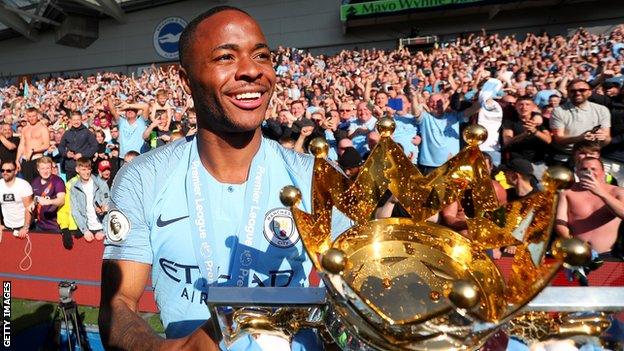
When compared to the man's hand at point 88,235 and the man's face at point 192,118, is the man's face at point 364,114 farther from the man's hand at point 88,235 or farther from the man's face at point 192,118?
the man's hand at point 88,235

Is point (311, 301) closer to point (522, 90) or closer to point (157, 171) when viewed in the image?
point (157, 171)

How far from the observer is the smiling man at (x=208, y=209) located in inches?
48.3

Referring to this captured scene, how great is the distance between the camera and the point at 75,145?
26.3 ft

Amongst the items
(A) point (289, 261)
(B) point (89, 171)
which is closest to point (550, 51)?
(B) point (89, 171)

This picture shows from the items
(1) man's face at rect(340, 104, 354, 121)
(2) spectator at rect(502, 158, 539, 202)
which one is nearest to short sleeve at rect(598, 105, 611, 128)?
(2) spectator at rect(502, 158, 539, 202)

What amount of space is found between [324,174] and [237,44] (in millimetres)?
492

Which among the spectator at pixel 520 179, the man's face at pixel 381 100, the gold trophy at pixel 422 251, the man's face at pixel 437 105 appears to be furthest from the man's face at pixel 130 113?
the gold trophy at pixel 422 251

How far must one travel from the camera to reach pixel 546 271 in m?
0.69

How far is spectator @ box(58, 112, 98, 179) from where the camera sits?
799 cm

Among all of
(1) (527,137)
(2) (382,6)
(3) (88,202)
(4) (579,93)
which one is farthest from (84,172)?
(2) (382,6)

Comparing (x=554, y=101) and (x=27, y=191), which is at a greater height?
(x=554, y=101)

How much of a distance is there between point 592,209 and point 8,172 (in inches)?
256

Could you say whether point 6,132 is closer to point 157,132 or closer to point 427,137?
point 157,132

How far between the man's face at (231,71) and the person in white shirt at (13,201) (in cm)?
604
